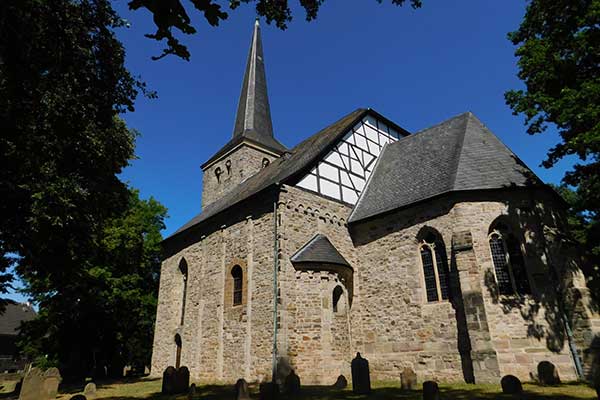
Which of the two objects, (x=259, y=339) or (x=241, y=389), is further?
(x=259, y=339)

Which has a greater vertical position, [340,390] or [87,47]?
[87,47]

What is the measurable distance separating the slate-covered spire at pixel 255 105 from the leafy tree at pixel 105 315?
9424 millimetres

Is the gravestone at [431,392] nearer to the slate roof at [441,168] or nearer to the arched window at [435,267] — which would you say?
the arched window at [435,267]

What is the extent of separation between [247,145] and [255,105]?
554cm

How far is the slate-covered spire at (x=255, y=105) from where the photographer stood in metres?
26.5

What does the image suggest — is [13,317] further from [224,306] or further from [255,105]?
[224,306]

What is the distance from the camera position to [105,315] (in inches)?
851

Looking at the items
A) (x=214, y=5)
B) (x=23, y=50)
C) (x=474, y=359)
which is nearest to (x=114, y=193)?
(x=23, y=50)

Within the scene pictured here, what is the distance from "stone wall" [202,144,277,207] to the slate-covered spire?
3.31 feet

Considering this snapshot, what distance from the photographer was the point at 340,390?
10664 mm

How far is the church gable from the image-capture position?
1587 centimetres

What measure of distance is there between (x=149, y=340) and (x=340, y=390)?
1981 centimetres

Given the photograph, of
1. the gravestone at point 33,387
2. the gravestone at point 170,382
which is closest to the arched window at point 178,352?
the gravestone at point 170,382

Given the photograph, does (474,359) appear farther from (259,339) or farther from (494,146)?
(494,146)
